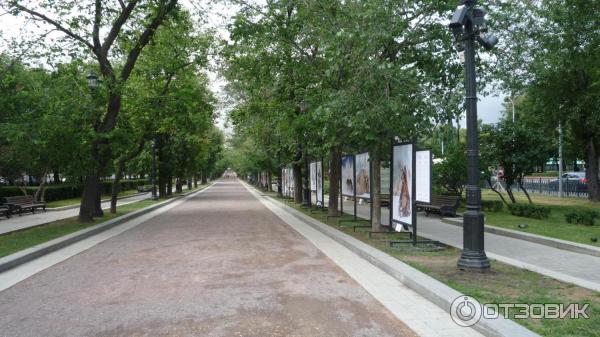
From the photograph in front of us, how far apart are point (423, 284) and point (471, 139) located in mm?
2693

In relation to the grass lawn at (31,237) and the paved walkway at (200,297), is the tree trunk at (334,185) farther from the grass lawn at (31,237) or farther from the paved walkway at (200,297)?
the grass lawn at (31,237)

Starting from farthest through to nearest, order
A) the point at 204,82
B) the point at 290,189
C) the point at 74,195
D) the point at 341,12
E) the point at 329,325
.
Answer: the point at 74,195, the point at 204,82, the point at 290,189, the point at 341,12, the point at 329,325

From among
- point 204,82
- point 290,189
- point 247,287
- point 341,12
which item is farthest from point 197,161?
point 247,287

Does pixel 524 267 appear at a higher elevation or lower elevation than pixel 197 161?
lower

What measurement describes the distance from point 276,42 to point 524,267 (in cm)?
1098

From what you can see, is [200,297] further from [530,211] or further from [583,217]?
[530,211]

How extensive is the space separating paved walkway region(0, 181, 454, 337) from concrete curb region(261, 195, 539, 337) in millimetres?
204

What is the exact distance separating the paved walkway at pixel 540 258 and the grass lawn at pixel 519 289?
0.27m

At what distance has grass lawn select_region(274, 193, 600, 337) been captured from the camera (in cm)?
478

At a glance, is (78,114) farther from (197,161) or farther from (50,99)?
(197,161)

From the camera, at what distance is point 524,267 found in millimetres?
7711

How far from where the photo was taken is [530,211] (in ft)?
53.4

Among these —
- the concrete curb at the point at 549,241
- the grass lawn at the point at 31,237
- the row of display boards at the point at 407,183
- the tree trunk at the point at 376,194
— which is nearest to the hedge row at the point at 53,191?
the grass lawn at the point at 31,237

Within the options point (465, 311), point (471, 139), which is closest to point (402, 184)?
point (471, 139)
